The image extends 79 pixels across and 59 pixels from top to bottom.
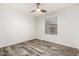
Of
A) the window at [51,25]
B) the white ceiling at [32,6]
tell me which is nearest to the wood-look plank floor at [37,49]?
the window at [51,25]

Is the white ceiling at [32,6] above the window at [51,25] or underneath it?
above

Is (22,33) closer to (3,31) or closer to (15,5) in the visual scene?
(3,31)

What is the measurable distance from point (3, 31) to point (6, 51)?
351 millimetres

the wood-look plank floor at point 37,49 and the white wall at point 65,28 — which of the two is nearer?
the wood-look plank floor at point 37,49

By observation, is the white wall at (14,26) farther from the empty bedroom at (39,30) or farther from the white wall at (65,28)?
the white wall at (65,28)

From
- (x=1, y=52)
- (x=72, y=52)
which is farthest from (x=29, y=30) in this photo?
(x=72, y=52)

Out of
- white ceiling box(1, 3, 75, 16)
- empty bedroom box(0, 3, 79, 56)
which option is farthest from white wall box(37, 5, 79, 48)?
white ceiling box(1, 3, 75, 16)

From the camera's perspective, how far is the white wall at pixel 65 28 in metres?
1.40

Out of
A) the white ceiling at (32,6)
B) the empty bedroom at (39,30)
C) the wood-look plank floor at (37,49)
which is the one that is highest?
the white ceiling at (32,6)

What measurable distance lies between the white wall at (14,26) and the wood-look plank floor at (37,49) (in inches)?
3.8

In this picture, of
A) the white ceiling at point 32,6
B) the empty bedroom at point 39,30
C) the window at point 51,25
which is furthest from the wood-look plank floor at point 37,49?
the white ceiling at point 32,6

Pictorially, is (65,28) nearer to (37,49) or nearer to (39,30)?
(39,30)

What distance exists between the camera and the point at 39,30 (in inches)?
57.1

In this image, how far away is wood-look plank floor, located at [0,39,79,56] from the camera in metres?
1.29
